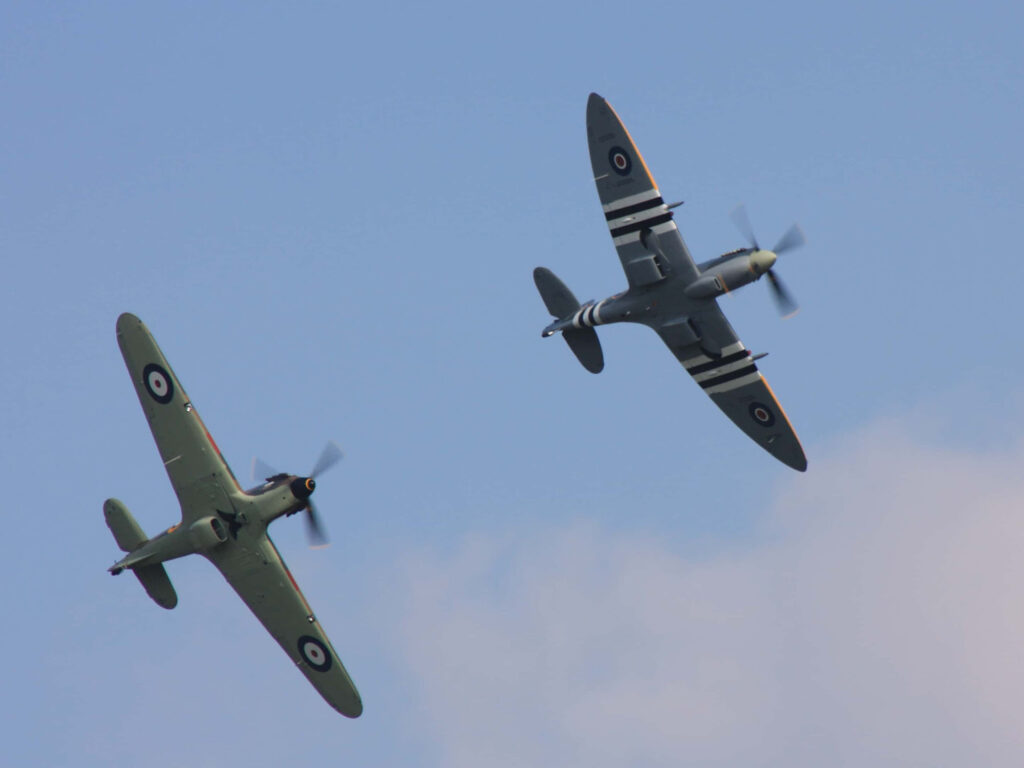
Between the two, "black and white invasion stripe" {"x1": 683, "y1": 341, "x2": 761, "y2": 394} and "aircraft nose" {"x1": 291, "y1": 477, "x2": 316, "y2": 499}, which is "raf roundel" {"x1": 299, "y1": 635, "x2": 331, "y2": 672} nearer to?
"aircraft nose" {"x1": 291, "y1": 477, "x2": 316, "y2": 499}

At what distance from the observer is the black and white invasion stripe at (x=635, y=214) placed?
66312 mm

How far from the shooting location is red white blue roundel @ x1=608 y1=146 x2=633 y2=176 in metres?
66.9

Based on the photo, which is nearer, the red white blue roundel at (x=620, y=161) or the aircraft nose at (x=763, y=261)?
the aircraft nose at (x=763, y=261)

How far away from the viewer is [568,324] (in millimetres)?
69125

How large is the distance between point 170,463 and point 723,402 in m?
20.5

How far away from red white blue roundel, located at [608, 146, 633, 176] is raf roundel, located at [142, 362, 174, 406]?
17.4m

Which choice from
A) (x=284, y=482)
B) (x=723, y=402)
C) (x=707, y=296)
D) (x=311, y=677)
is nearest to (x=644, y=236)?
(x=707, y=296)

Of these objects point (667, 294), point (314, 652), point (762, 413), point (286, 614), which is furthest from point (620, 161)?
point (314, 652)

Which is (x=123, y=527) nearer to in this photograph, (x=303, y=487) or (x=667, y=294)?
(x=303, y=487)

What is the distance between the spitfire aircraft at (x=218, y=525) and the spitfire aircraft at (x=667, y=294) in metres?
11.7

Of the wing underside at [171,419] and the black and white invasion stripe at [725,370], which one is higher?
the wing underside at [171,419]

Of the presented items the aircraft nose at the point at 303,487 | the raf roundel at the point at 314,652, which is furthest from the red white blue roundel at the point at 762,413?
the raf roundel at the point at 314,652

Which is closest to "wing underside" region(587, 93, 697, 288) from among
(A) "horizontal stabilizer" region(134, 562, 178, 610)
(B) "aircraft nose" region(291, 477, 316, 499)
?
(B) "aircraft nose" region(291, 477, 316, 499)

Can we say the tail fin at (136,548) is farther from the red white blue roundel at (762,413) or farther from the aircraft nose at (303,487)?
the red white blue roundel at (762,413)
